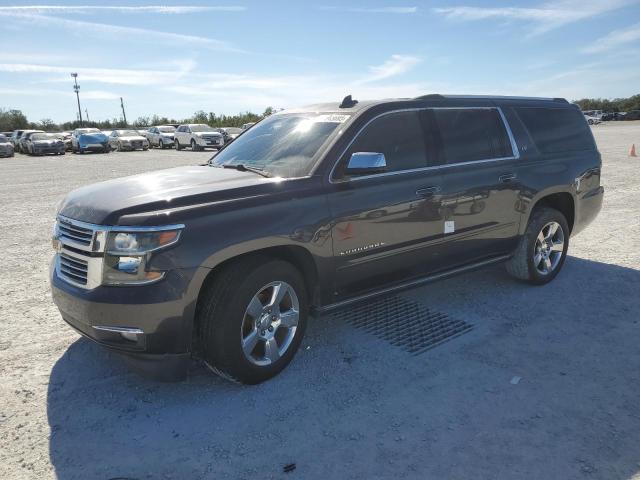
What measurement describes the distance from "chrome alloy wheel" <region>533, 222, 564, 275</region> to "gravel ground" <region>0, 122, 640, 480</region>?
54cm

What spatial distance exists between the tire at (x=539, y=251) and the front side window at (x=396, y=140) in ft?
5.63

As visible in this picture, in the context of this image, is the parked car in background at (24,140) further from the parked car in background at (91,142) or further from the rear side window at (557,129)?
the rear side window at (557,129)

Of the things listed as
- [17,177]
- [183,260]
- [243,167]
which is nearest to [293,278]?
[183,260]

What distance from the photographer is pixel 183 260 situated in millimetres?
3041

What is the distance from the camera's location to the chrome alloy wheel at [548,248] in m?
5.36

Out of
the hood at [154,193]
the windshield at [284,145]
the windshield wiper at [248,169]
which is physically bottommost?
the hood at [154,193]

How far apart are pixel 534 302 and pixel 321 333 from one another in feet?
7.13

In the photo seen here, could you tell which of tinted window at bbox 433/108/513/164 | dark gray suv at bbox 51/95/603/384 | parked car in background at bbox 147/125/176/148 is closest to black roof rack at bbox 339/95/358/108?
dark gray suv at bbox 51/95/603/384

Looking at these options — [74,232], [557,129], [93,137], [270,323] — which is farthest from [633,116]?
[74,232]

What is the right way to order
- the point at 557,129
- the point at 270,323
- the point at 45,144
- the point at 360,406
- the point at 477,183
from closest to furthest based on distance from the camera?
the point at 360,406 < the point at 270,323 < the point at 477,183 < the point at 557,129 < the point at 45,144

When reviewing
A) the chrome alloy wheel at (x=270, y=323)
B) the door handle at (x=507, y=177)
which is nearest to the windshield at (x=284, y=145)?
the chrome alloy wheel at (x=270, y=323)

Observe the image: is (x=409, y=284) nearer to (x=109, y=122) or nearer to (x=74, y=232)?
(x=74, y=232)

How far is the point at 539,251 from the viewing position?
5.37 meters

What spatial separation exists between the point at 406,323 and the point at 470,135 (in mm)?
1825
